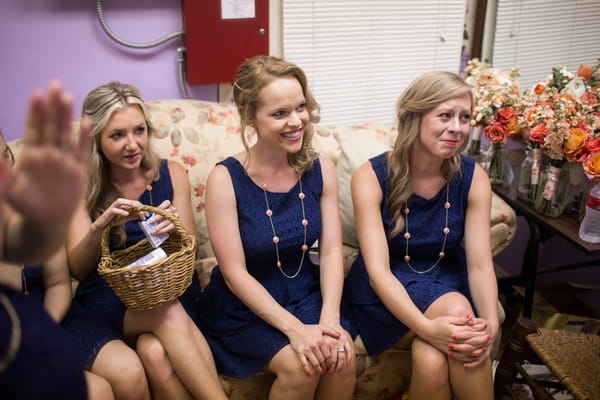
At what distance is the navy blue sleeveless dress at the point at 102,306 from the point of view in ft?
5.42

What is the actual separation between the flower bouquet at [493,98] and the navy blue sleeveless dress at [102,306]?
1240 millimetres

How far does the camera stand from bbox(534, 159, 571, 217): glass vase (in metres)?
2.04

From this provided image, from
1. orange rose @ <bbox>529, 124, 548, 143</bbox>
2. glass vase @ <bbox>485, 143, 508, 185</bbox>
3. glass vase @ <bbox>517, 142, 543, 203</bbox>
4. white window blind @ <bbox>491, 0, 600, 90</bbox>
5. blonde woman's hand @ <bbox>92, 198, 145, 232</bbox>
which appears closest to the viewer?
blonde woman's hand @ <bbox>92, 198, 145, 232</bbox>

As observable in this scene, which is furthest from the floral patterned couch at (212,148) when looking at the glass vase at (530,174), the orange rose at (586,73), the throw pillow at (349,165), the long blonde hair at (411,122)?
the orange rose at (586,73)

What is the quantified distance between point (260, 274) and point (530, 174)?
1.16m

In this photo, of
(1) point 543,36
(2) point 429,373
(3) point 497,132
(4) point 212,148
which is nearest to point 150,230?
(4) point 212,148

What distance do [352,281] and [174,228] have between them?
0.66 meters

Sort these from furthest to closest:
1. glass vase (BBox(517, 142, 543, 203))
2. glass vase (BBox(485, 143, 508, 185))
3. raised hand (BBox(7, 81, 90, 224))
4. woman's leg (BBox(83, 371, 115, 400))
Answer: glass vase (BBox(485, 143, 508, 185)), glass vase (BBox(517, 142, 543, 203)), woman's leg (BBox(83, 371, 115, 400)), raised hand (BBox(7, 81, 90, 224))

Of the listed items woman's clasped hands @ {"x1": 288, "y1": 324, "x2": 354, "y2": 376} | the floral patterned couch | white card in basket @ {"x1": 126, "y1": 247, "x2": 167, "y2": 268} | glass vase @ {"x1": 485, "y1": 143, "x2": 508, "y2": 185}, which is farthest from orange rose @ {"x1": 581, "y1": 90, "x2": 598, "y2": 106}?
white card in basket @ {"x1": 126, "y1": 247, "x2": 167, "y2": 268}

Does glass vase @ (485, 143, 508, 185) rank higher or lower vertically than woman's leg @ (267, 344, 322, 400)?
higher

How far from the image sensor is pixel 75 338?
1.66 meters

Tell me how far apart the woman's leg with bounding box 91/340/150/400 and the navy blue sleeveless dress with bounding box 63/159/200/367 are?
0.11ft

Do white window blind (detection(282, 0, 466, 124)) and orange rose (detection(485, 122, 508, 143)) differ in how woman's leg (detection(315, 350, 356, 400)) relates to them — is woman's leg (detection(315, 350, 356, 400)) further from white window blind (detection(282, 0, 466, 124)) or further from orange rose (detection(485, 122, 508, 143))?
white window blind (detection(282, 0, 466, 124))

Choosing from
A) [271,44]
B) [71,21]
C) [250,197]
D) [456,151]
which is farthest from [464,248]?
[71,21]
